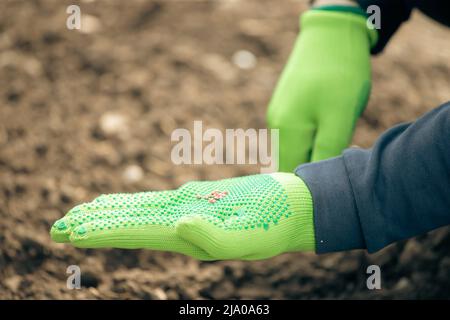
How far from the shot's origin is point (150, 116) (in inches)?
73.7

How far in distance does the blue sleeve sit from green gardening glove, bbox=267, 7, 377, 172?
0.60 ft

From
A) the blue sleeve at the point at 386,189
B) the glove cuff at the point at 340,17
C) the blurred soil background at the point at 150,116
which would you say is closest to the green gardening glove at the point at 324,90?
the glove cuff at the point at 340,17

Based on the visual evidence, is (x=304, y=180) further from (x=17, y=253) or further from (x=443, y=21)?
(x=17, y=253)

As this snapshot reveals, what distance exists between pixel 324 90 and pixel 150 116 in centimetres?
83

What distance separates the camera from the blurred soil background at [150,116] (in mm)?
1377

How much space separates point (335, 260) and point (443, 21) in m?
0.67

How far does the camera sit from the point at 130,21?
2.22m

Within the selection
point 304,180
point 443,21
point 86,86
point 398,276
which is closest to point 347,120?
point 304,180

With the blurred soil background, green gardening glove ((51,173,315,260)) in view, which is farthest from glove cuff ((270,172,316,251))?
the blurred soil background

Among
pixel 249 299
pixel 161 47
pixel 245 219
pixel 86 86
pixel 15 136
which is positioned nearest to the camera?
pixel 245 219

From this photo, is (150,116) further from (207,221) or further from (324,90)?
(207,221)

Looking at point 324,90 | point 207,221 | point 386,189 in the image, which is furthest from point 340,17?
point 207,221

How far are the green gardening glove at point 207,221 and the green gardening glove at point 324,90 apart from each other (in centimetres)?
22

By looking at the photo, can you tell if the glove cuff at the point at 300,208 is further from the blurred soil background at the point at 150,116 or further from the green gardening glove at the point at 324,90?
the blurred soil background at the point at 150,116
